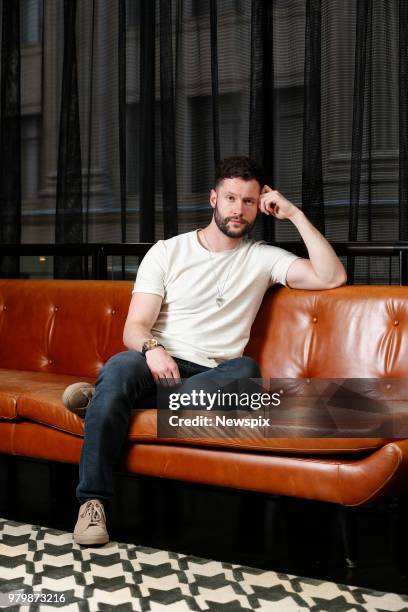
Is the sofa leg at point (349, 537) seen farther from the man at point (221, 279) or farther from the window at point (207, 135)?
the window at point (207, 135)

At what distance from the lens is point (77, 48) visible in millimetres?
3717

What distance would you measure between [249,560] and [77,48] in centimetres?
253

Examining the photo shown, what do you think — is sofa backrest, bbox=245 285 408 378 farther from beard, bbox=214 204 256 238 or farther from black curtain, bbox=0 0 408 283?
black curtain, bbox=0 0 408 283

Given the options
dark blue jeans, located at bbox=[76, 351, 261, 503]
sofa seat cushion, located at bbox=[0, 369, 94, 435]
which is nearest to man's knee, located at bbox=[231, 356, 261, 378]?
dark blue jeans, located at bbox=[76, 351, 261, 503]

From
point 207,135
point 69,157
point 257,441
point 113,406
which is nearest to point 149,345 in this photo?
point 113,406

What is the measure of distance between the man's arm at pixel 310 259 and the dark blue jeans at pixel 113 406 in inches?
15.6

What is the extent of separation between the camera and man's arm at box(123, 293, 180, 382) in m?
2.39

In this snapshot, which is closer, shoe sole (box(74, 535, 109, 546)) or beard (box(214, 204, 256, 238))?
shoe sole (box(74, 535, 109, 546))

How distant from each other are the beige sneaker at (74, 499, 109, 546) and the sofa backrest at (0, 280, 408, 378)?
0.78m

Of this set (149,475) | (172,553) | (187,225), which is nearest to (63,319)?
(187,225)

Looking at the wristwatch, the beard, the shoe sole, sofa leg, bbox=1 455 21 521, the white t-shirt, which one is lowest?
sofa leg, bbox=1 455 21 521

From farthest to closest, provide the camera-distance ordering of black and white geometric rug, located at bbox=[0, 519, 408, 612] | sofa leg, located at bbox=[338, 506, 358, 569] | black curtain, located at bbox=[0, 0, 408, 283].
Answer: black curtain, located at bbox=[0, 0, 408, 283] → sofa leg, located at bbox=[338, 506, 358, 569] → black and white geometric rug, located at bbox=[0, 519, 408, 612]

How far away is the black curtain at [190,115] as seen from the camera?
9.98 ft

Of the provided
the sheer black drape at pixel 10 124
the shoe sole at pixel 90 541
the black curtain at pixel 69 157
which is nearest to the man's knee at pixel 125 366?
the shoe sole at pixel 90 541
